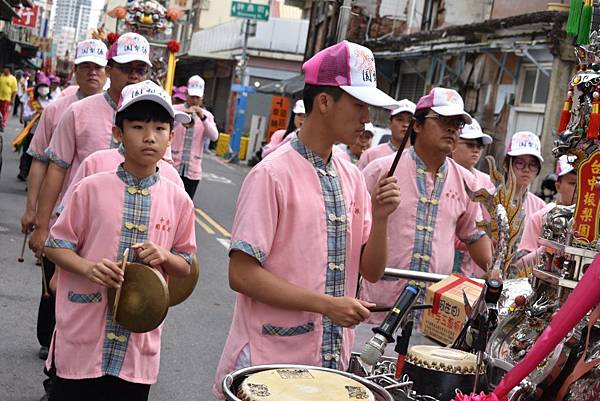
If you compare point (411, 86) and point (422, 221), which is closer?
point (422, 221)

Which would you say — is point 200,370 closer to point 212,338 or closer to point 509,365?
point 212,338

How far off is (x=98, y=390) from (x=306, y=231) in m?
1.29

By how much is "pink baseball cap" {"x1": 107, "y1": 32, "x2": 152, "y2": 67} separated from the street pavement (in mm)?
2023

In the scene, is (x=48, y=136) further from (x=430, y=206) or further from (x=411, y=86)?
(x=411, y=86)

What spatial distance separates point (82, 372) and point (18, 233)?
8143 millimetres

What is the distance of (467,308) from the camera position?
3693 mm

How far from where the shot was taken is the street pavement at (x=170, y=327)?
6652 mm

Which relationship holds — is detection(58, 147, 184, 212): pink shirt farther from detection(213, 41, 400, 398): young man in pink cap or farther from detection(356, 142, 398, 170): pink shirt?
detection(356, 142, 398, 170): pink shirt

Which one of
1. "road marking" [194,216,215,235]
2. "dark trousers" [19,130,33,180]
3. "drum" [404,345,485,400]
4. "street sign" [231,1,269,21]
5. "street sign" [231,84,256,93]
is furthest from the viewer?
"street sign" [231,84,256,93]

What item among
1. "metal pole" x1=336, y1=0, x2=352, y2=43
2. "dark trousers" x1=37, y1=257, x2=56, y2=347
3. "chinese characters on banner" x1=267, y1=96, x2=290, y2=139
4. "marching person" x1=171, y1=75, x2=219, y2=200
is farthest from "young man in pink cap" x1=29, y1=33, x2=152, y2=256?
"chinese characters on banner" x1=267, y1=96, x2=290, y2=139

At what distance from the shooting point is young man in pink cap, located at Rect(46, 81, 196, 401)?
173 inches

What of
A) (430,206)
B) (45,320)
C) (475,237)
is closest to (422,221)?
(430,206)

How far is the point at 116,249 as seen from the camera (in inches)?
178

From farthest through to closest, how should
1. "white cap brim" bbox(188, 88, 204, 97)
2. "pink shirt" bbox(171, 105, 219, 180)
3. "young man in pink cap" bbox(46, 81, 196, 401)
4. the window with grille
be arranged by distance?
the window with grille
"white cap brim" bbox(188, 88, 204, 97)
"pink shirt" bbox(171, 105, 219, 180)
"young man in pink cap" bbox(46, 81, 196, 401)
